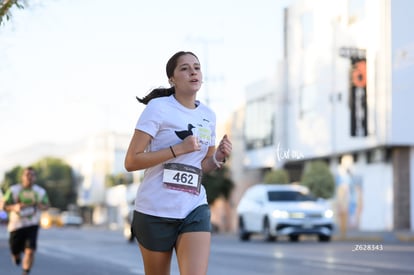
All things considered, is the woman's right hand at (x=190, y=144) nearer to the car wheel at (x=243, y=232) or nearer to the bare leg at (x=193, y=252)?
the bare leg at (x=193, y=252)

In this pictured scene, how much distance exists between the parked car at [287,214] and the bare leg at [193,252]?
75.5 feet

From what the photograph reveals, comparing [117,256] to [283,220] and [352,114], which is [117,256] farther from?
[352,114]

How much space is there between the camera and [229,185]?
59031 mm

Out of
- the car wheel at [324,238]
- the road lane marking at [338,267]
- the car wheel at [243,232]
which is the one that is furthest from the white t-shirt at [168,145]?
the car wheel at [243,232]

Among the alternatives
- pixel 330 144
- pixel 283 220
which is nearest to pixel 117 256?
pixel 283 220

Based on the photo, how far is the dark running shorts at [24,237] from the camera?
1444cm

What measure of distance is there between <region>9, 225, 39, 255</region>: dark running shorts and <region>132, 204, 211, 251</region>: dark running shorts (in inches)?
334

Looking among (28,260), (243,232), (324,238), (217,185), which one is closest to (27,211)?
(28,260)

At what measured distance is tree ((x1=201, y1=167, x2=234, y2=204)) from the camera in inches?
2295

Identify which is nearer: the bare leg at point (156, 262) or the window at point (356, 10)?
the bare leg at point (156, 262)

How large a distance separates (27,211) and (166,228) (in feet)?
28.2

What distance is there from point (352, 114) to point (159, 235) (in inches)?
1560

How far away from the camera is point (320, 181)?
46.4m

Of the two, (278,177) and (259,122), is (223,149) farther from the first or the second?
(259,122)
